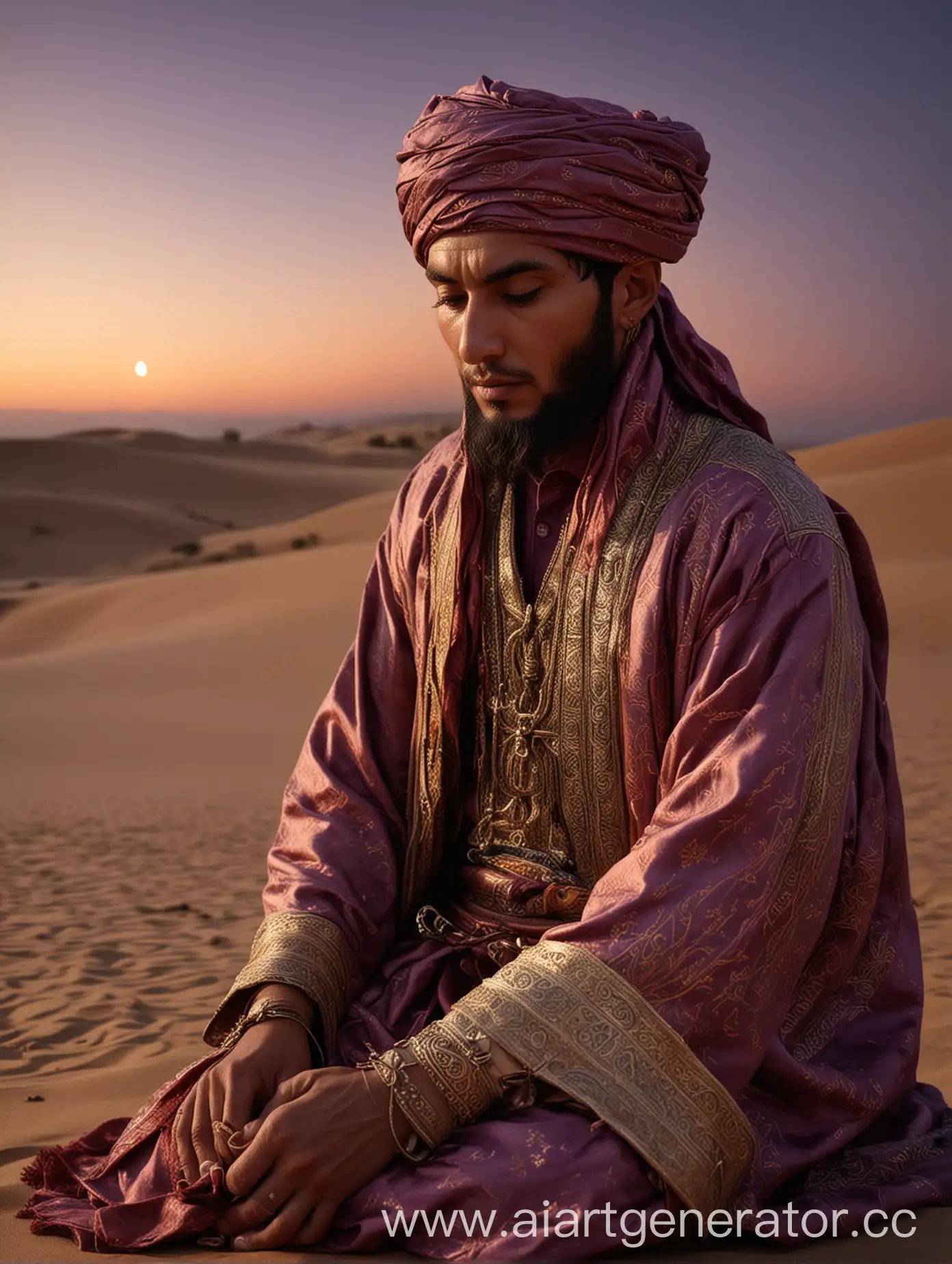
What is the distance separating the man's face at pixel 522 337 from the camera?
3.19 meters

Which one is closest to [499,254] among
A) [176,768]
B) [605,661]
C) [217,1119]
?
[605,661]

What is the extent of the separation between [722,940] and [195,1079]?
1101mm

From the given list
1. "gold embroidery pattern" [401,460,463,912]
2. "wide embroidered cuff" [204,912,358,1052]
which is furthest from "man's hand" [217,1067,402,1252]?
"gold embroidery pattern" [401,460,463,912]

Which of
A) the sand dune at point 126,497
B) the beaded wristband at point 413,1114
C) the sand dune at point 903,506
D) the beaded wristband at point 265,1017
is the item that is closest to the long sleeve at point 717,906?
the beaded wristband at point 413,1114

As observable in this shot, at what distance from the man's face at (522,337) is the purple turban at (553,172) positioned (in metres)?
0.06

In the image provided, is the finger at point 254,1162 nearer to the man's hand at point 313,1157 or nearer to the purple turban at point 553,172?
the man's hand at point 313,1157

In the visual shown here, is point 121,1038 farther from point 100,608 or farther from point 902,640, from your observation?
point 100,608

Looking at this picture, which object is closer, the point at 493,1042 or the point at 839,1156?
the point at 493,1042

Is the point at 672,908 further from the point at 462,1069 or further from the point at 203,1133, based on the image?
the point at 203,1133

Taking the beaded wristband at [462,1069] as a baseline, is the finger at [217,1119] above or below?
below

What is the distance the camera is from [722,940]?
2.84 metres

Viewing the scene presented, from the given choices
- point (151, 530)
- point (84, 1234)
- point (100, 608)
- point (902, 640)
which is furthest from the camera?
point (151, 530)

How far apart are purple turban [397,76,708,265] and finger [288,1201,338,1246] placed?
190 centimetres

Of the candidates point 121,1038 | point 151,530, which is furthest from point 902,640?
point 151,530
